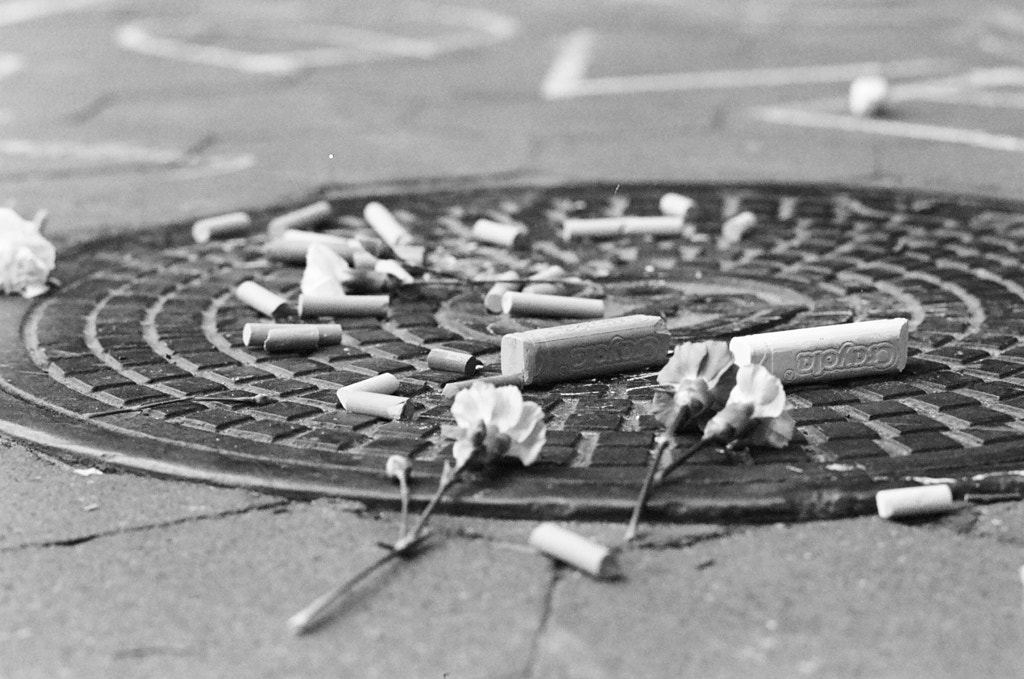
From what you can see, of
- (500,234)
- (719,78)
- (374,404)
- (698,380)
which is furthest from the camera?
(719,78)

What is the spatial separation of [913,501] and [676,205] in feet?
7.57

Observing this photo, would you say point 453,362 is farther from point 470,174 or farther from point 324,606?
point 470,174

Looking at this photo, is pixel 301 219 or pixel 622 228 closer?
pixel 622 228

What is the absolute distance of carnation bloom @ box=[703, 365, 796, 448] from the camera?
8.80ft

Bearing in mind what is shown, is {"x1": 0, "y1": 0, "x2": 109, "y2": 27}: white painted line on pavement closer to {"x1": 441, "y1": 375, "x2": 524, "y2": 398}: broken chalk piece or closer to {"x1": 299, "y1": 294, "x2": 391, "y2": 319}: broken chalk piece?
{"x1": 299, "y1": 294, "x2": 391, "y2": 319}: broken chalk piece

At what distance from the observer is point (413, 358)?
133 inches

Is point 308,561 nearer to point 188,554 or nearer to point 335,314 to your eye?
point 188,554

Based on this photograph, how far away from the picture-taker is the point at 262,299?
373cm

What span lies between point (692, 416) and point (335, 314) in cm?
118

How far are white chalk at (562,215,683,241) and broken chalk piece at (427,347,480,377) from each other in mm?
1332

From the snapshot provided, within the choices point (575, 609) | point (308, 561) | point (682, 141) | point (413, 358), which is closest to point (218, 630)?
point (308, 561)

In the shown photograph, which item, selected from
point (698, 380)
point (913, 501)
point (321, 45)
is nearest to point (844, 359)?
point (698, 380)

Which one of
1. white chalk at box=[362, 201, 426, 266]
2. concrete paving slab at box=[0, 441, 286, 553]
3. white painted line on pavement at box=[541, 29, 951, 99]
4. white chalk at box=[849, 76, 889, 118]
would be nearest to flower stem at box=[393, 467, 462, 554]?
concrete paving slab at box=[0, 441, 286, 553]

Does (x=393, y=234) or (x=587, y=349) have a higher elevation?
(x=587, y=349)
